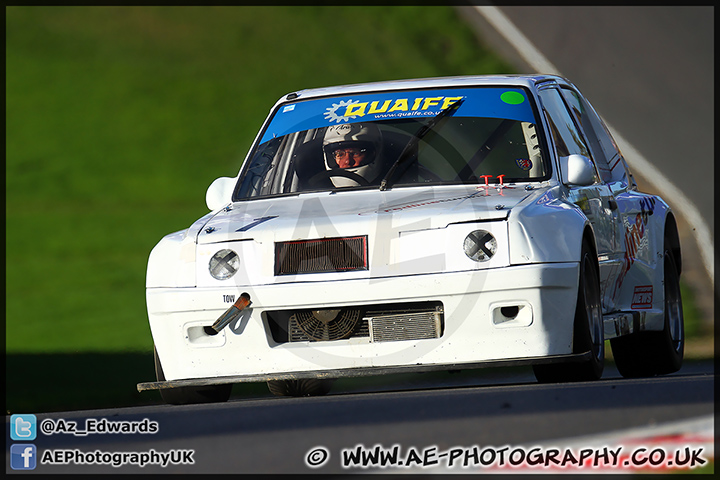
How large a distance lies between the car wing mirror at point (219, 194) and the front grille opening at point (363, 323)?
1.36m

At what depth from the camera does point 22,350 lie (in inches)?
569

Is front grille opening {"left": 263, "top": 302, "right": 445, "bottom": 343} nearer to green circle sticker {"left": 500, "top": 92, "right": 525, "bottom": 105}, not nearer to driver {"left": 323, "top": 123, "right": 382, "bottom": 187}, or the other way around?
driver {"left": 323, "top": 123, "right": 382, "bottom": 187}

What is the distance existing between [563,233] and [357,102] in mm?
2044

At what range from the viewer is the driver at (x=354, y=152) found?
7254mm

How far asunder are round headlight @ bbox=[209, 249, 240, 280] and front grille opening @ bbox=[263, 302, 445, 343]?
285 millimetres

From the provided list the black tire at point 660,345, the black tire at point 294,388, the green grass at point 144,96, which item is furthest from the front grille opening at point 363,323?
the green grass at point 144,96

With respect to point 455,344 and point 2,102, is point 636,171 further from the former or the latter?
point 2,102

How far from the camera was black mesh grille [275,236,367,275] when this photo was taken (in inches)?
233

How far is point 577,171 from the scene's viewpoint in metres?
6.73

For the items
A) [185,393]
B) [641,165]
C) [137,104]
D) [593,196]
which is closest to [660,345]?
[593,196]

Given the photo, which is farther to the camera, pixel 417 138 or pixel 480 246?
pixel 417 138

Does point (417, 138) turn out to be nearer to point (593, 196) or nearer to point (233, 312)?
point (593, 196)

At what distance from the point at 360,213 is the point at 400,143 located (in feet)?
4.38

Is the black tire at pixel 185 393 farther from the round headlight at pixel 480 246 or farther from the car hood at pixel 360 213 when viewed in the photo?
the round headlight at pixel 480 246
